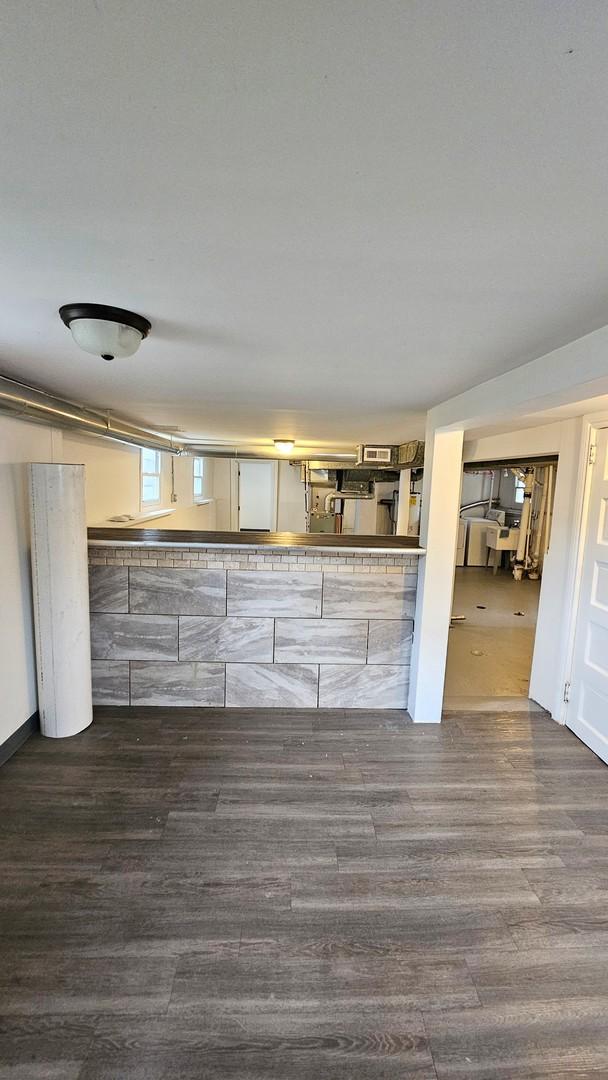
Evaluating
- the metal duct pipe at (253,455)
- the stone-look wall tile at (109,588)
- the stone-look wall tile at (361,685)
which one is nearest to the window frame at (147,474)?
the metal duct pipe at (253,455)

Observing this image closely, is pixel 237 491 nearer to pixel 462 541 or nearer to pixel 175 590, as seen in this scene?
pixel 462 541

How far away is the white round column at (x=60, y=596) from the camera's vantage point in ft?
7.91

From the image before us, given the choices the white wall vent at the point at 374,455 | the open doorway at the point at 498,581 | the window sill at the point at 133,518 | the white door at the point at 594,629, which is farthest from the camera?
the white wall vent at the point at 374,455

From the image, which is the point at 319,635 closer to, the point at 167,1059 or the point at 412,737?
the point at 412,737

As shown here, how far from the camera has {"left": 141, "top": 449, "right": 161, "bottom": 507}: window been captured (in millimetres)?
5324

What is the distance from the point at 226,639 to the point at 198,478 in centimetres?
560

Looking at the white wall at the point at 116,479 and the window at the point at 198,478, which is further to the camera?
the window at the point at 198,478

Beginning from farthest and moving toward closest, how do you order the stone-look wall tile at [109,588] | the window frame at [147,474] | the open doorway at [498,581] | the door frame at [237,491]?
the door frame at [237,491] → the window frame at [147,474] → the open doorway at [498,581] → the stone-look wall tile at [109,588]

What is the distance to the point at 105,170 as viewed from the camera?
0.73 metres

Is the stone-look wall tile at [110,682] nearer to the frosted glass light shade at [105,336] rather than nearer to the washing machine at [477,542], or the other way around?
the frosted glass light shade at [105,336]

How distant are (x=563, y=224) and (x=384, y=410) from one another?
2228 mm

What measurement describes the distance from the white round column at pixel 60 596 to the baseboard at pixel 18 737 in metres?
0.05

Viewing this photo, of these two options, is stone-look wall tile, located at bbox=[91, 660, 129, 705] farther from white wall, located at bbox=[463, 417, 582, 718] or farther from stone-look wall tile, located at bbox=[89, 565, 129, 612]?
white wall, located at bbox=[463, 417, 582, 718]

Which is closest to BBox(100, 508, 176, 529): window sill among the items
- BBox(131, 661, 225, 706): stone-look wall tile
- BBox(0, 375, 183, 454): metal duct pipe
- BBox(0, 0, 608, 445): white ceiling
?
BBox(0, 375, 183, 454): metal duct pipe
